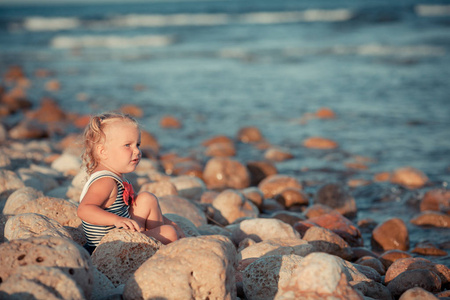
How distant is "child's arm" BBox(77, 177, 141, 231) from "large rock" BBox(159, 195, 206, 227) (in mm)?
1147

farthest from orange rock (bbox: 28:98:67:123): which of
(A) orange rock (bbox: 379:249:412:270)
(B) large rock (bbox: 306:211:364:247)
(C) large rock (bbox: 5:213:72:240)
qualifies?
(A) orange rock (bbox: 379:249:412:270)

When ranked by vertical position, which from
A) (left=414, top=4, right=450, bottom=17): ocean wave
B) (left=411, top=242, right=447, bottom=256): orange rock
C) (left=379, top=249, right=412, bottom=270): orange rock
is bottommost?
(left=414, top=4, right=450, bottom=17): ocean wave

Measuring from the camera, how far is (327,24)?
99.3 ft

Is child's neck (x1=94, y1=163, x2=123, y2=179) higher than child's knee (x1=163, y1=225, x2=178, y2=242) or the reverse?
higher

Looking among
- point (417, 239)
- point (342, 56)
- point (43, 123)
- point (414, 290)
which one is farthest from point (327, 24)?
point (414, 290)

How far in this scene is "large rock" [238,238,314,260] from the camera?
12.3 feet

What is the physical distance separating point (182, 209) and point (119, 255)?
5.52 ft

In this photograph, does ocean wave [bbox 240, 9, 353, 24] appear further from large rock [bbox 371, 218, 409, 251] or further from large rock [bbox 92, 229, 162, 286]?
large rock [bbox 92, 229, 162, 286]

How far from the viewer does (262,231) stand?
4.39 meters

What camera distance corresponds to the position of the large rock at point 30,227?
10.0ft

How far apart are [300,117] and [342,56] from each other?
8821 mm

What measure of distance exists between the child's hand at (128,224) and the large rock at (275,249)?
0.92 m

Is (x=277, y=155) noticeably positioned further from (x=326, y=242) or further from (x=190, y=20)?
(x=190, y=20)

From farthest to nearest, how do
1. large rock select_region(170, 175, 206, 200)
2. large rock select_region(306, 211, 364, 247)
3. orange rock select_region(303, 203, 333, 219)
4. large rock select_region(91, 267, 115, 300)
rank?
large rock select_region(170, 175, 206, 200)
orange rock select_region(303, 203, 333, 219)
large rock select_region(306, 211, 364, 247)
large rock select_region(91, 267, 115, 300)
